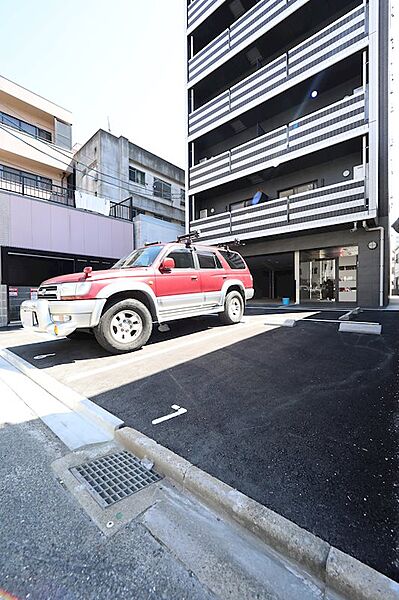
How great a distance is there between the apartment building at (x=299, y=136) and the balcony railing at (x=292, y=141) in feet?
0.15

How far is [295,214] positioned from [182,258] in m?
8.14

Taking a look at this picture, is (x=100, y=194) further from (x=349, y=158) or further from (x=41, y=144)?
(x=349, y=158)

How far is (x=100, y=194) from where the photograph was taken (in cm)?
1845

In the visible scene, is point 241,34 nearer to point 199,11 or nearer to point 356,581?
point 199,11

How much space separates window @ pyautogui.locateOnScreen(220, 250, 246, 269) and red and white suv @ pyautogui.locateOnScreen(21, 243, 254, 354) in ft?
1.82

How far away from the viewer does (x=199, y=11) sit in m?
15.1

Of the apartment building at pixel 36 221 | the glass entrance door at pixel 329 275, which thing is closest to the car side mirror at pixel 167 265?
the apartment building at pixel 36 221

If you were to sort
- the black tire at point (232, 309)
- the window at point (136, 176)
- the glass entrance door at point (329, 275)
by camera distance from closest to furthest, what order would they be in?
1. the black tire at point (232, 309)
2. the glass entrance door at point (329, 275)
3. the window at point (136, 176)

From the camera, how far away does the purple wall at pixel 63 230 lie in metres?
10.3

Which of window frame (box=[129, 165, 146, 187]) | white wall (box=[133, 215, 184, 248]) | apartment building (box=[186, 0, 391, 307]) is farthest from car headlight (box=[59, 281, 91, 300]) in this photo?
window frame (box=[129, 165, 146, 187])

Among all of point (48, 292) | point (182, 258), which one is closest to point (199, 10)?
point (182, 258)

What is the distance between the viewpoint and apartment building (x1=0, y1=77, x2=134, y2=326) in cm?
1026

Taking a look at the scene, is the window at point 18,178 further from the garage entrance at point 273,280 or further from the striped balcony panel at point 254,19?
the garage entrance at point 273,280

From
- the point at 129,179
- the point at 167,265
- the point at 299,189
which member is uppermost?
the point at 129,179
